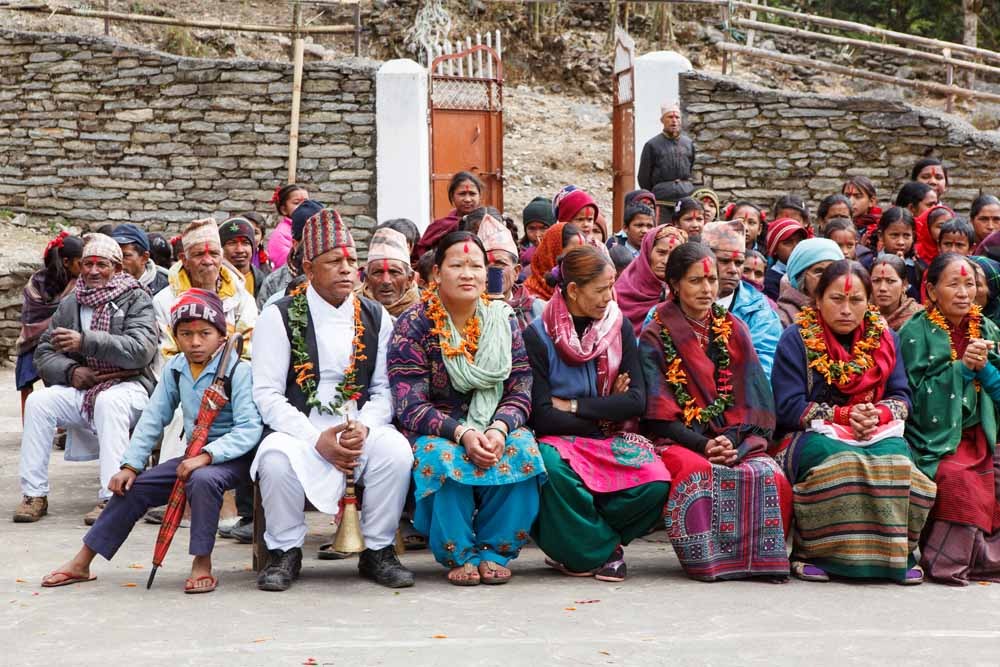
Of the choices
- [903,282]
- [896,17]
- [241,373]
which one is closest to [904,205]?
[903,282]

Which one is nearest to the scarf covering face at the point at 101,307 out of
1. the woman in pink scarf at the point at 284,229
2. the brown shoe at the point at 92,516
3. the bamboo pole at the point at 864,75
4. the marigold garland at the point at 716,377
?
the brown shoe at the point at 92,516

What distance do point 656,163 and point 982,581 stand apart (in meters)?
7.22

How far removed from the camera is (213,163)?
1395cm

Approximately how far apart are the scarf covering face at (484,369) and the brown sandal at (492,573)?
1.83 feet

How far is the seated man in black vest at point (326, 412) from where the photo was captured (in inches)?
189

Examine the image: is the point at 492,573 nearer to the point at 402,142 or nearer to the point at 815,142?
the point at 402,142

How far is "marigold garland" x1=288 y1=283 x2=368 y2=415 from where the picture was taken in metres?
5.04

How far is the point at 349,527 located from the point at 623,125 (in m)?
9.80

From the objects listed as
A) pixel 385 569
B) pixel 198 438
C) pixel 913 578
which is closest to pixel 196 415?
pixel 198 438

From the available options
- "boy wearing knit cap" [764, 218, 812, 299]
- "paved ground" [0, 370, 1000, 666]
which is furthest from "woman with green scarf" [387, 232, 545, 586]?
"boy wearing knit cap" [764, 218, 812, 299]

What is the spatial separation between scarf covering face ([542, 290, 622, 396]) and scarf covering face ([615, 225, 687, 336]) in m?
0.90

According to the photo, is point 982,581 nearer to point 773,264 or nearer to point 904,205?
point 773,264

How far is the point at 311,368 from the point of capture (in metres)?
5.06

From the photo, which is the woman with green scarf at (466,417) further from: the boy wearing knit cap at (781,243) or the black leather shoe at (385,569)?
the boy wearing knit cap at (781,243)
